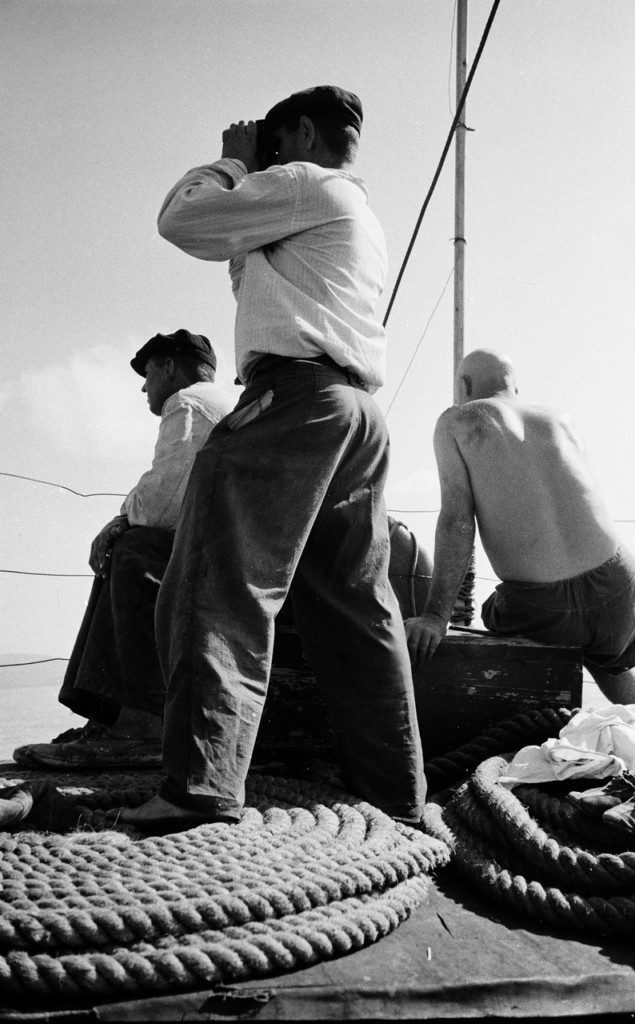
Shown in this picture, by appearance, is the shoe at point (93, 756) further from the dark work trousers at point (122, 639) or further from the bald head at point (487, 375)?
the bald head at point (487, 375)

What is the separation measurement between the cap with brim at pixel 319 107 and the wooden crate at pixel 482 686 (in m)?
1.46

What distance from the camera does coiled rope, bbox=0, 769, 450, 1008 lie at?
104 cm

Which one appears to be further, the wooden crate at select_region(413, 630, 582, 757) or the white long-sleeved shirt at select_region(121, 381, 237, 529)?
the white long-sleeved shirt at select_region(121, 381, 237, 529)

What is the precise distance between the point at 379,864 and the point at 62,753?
1252 millimetres

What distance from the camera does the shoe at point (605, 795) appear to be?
1671 millimetres

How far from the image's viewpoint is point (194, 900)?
116 centimetres

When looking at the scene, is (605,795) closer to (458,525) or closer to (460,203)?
(458,525)

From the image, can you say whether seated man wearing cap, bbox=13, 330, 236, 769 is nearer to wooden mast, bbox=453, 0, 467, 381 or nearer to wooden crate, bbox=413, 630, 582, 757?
wooden crate, bbox=413, 630, 582, 757

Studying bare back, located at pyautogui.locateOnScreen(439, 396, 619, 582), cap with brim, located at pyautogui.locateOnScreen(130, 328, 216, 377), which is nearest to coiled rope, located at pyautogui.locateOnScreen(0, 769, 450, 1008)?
bare back, located at pyautogui.locateOnScreen(439, 396, 619, 582)

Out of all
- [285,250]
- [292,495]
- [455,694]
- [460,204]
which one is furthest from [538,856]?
[460,204]

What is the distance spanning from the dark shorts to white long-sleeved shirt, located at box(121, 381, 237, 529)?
3.78ft

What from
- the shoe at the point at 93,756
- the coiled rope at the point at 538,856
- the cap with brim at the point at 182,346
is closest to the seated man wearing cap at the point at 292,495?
the coiled rope at the point at 538,856

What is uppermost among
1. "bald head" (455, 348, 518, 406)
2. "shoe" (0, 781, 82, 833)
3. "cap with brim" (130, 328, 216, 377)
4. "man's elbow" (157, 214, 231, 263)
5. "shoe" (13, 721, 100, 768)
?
"man's elbow" (157, 214, 231, 263)

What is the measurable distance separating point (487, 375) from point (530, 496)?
0.65 m
